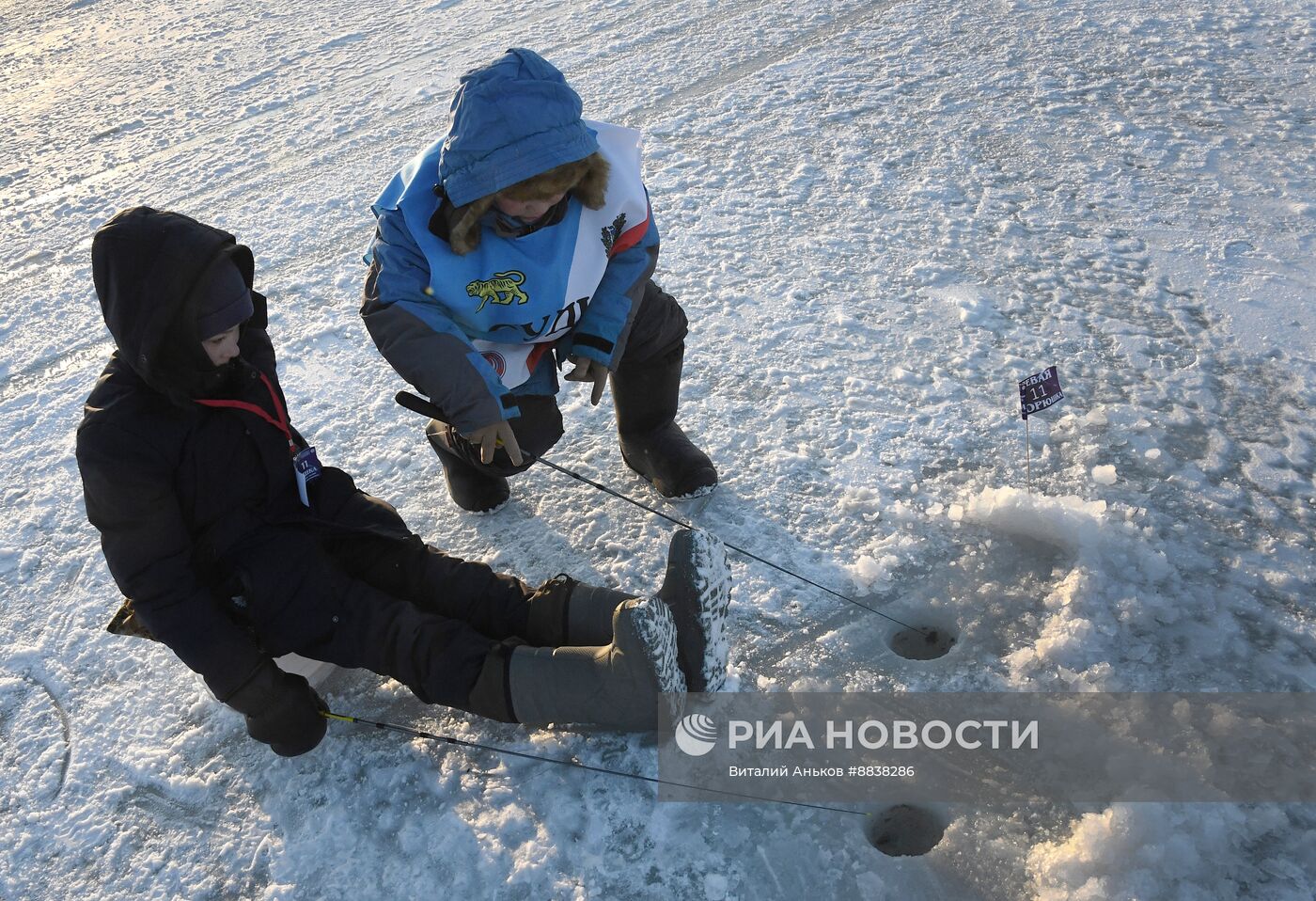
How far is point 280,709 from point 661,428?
1.29 meters

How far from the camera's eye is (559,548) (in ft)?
8.84

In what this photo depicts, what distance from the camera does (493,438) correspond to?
234 cm

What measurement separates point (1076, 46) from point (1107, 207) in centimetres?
182

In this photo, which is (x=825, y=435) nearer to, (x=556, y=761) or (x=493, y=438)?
(x=493, y=438)

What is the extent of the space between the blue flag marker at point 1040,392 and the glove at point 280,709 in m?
1.94

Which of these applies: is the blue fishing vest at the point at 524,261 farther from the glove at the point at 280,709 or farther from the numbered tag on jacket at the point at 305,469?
the glove at the point at 280,709

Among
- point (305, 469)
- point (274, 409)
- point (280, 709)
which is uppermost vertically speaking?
point (274, 409)

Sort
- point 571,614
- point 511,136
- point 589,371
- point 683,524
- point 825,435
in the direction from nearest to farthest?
point 511,136 → point 571,614 → point 589,371 → point 683,524 → point 825,435

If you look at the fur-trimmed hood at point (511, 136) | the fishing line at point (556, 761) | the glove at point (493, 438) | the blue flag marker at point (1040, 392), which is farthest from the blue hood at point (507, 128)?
the blue flag marker at point (1040, 392)

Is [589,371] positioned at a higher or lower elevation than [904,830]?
higher

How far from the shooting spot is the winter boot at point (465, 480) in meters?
2.79

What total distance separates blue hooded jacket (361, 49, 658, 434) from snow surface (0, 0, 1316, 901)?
0.59 m

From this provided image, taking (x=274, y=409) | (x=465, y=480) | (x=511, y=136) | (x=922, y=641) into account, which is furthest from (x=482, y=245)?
(x=922, y=641)

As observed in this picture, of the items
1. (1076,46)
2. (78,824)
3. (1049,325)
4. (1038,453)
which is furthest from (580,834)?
(1076,46)
